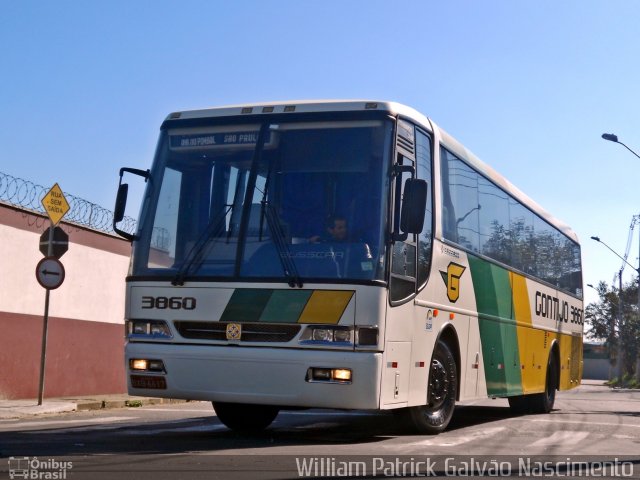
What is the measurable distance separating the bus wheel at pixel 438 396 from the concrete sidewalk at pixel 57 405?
5.94m

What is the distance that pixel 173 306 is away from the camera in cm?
976

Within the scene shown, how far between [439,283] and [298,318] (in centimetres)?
246

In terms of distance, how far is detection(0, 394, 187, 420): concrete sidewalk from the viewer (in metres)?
13.9

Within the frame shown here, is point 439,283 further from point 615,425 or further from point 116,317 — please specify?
point 116,317

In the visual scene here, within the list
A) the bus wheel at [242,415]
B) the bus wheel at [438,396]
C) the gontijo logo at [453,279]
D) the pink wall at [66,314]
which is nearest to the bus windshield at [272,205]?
the gontijo logo at [453,279]

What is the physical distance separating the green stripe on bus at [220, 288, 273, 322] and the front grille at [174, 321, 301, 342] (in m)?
0.08

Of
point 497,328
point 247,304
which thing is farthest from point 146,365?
point 497,328

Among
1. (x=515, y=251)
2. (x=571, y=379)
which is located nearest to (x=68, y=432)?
(x=515, y=251)

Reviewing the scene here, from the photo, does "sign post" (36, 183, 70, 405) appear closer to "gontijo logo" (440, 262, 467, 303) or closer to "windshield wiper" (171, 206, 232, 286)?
"windshield wiper" (171, 206, 232, 286)

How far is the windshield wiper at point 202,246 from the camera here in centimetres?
979

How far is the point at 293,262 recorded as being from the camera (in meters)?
9.45

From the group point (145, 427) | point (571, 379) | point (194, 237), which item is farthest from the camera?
point (571, 379)

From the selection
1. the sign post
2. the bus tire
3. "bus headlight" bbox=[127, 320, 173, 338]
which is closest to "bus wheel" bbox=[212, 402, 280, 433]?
"bus headlight" bbox=[127, 320, 173, 338]

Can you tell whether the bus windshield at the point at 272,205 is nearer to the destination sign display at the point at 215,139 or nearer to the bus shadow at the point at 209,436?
the destination sign display at the point at 215,139
